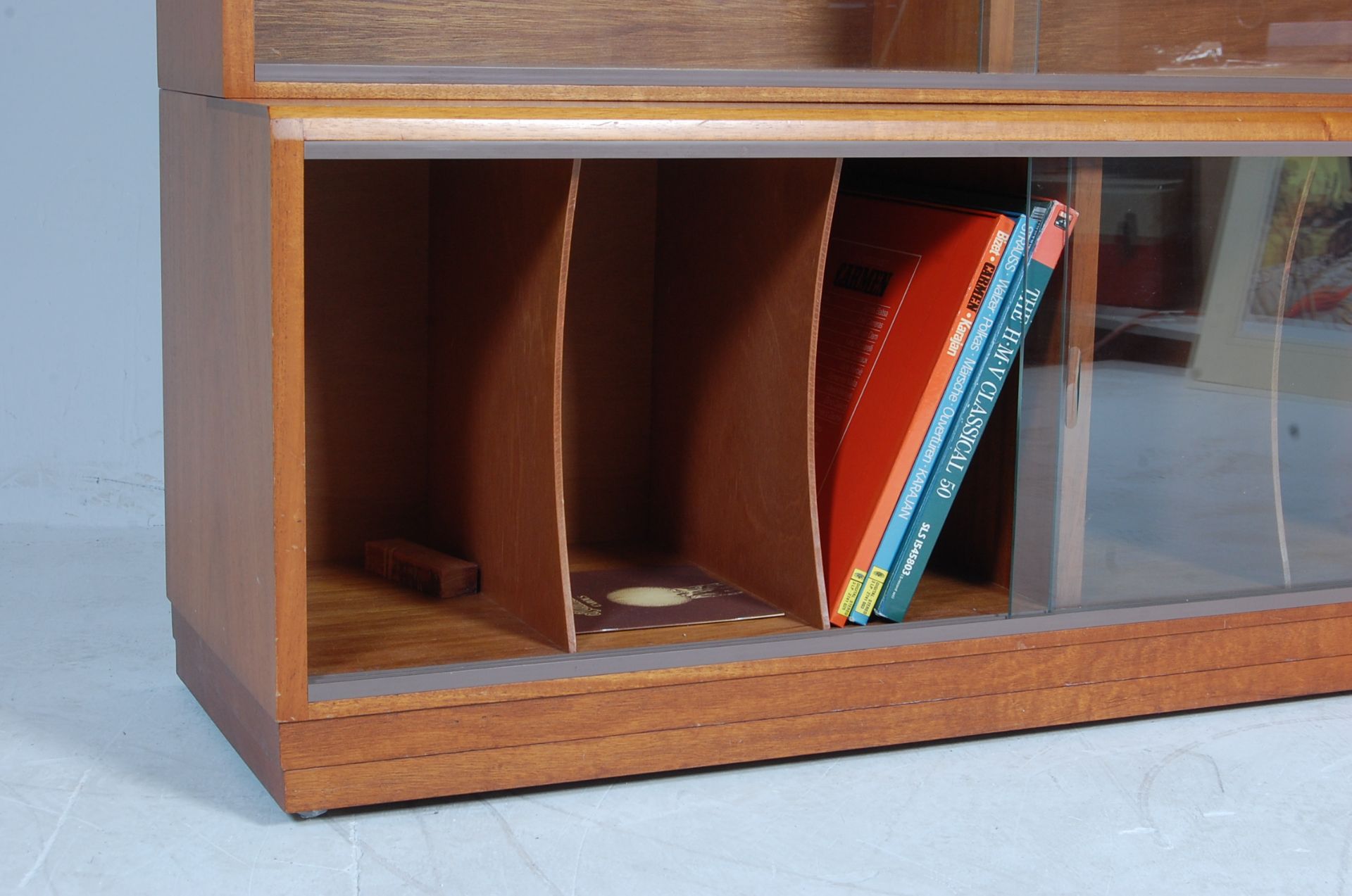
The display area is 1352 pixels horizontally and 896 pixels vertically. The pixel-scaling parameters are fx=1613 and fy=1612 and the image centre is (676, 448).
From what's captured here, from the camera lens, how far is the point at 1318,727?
1532 mm

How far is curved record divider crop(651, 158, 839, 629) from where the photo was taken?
1396 mm

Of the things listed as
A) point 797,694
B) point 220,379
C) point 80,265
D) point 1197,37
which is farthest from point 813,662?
point 80,265

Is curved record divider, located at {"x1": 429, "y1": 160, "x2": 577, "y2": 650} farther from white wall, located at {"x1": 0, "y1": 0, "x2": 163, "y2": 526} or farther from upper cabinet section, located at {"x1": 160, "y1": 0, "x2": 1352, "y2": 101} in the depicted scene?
white wall, located at {"x1": 0, "y1": 0, "x2": 163, "y2": 526}

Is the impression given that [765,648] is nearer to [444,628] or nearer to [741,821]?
[741,821]

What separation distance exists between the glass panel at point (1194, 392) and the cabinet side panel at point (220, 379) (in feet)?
2.19

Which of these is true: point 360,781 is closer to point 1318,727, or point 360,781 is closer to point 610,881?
point 610,881

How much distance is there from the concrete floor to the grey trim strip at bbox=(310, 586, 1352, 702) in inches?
→ 4.1

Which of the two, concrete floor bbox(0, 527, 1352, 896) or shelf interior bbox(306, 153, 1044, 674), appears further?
shelf interior bbox(306, 153, 1044, 674)

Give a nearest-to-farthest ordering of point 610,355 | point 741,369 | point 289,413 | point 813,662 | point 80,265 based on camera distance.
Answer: point 289,413 < point 813,662 < point 741,369 < point 610,355 < point 80,265

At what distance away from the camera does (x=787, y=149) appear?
4.22ft

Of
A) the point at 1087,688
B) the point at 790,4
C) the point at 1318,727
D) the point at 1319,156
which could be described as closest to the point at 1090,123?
the point at 1319,156

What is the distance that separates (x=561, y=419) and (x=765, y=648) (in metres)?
0.27

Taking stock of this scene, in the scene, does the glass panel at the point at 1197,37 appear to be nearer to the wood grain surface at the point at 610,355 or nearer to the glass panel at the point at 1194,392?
the glass panel at the point at 1194,392

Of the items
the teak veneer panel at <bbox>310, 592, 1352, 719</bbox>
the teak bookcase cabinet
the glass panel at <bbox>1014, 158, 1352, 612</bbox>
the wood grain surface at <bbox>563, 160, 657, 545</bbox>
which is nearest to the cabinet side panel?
the teak bookcase cabinet
